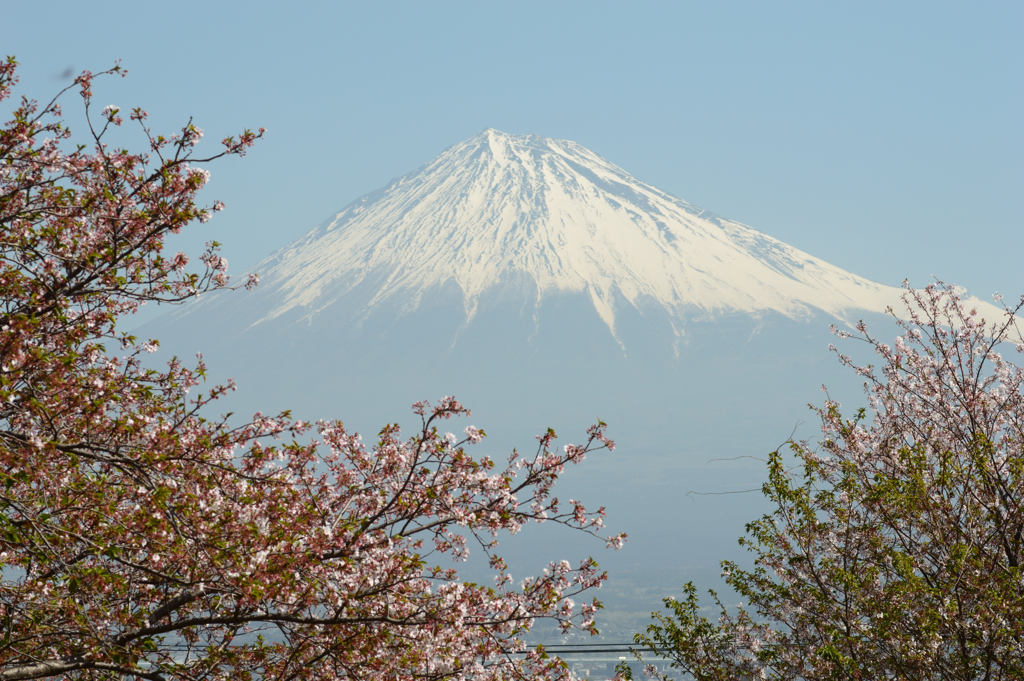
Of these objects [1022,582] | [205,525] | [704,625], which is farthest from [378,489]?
[1022,582]

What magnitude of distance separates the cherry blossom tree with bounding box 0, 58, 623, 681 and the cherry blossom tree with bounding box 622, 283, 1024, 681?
2676 mm

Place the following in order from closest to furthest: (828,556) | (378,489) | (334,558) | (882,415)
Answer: (334,558) → (378,489) → (828,556) → (882,415)

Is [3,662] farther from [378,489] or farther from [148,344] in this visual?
[378,489]

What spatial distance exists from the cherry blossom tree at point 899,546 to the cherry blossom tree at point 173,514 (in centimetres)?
268

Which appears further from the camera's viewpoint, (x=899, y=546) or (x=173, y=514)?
(x=899, y=546)

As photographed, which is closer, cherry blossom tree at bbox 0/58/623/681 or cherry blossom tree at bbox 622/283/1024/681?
cherry blossom tree at bbox 0/58/623/681

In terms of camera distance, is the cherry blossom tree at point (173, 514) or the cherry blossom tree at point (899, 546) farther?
the cherry blossom tree at point (899, 546)

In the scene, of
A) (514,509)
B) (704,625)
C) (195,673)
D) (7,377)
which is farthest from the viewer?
(704,625)

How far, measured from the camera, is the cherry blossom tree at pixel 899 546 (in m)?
7.13

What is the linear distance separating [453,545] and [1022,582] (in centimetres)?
494

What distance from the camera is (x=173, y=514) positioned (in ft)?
17.1

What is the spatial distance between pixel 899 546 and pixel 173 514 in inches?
277

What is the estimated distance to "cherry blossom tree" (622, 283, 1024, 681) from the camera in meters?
7.13

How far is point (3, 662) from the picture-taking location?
5.30 m
